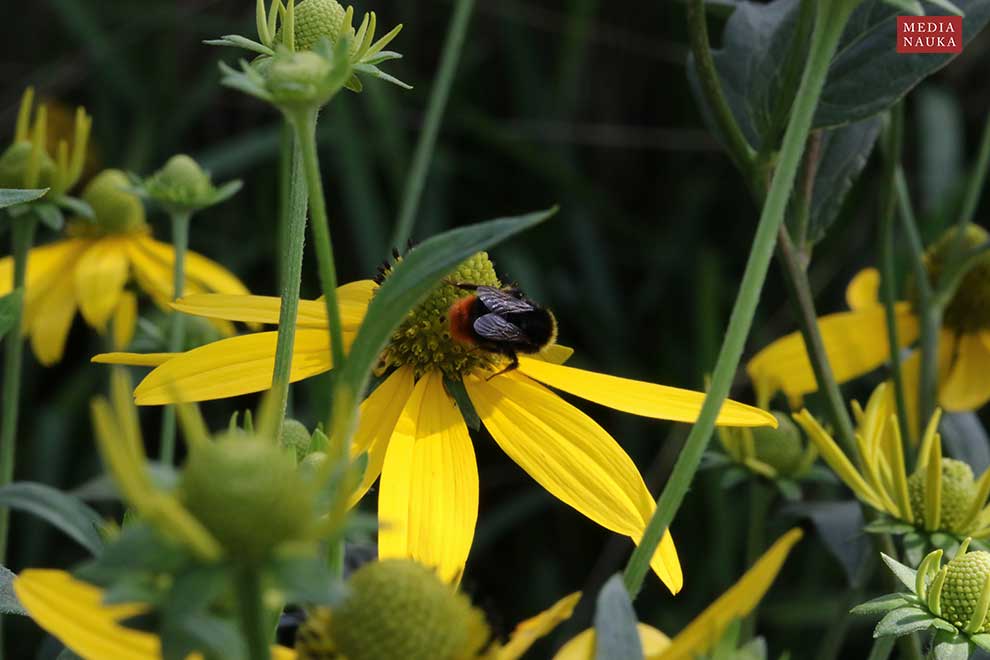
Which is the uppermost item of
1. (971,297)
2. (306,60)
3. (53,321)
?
(306,60)

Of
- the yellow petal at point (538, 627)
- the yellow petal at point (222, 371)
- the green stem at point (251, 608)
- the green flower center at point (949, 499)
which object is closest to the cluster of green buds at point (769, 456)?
the green flower center at point (949, 499)

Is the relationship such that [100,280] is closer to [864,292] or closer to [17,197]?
[17,197]

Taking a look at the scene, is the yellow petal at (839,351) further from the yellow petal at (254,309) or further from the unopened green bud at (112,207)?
the unopened green bud at (112,207)

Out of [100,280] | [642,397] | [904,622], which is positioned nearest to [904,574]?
[904,622]

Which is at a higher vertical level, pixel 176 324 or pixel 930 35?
pixel 930 35

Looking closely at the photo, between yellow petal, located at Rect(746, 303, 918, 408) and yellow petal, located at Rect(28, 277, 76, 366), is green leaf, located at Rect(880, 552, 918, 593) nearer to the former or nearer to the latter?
yellow petal, located at Rect(746, 303, 918, 408)

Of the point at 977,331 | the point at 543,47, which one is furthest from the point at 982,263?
the point at 543,47
